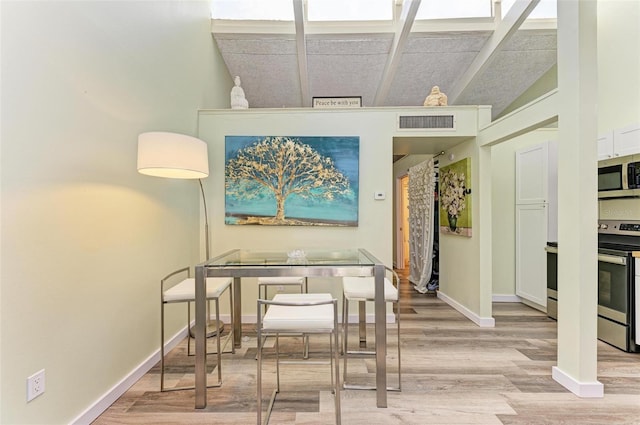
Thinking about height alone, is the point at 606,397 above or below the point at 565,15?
below

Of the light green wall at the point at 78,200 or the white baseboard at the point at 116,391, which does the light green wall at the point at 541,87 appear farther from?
the white baseboard at the point at 116,391

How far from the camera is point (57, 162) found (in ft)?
4.86

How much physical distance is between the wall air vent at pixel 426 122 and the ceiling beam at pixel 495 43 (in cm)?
124

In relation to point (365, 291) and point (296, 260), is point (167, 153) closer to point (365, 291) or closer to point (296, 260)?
point (296, 260)

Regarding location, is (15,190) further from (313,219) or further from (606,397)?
(606,397)

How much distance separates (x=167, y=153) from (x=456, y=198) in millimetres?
3237

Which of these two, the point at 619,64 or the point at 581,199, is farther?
the point at 619,64

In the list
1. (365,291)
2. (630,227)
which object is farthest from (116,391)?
(630,227)

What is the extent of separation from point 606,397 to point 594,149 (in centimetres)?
160

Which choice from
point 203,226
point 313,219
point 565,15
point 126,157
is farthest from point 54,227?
point 565,15

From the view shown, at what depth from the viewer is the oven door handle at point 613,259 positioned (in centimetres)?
254

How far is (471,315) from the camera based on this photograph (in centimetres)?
337

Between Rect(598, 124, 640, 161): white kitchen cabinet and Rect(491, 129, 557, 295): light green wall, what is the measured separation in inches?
41.3

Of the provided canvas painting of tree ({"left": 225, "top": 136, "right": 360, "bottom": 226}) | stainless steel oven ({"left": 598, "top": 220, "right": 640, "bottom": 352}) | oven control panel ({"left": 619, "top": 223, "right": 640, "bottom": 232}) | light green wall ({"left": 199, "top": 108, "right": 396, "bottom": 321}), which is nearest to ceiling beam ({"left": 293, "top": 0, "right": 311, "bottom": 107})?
light green wall ({"left": 199, "top": 108, "right": 396, "bottom": 321})
